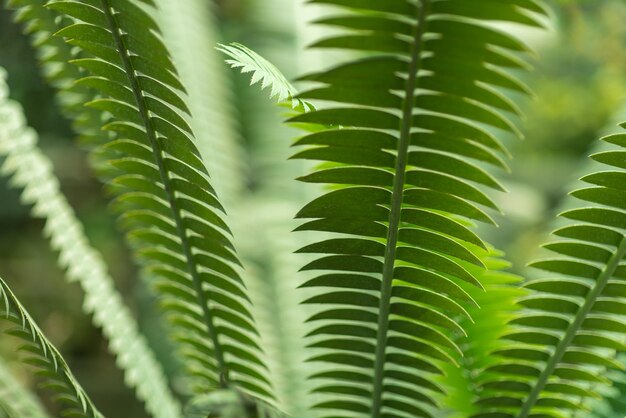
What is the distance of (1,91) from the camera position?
2.96 ft

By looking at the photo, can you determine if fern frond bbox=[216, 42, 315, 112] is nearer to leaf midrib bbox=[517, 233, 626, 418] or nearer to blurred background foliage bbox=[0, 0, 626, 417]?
leaf midrib bbox=[517, 233, 626, 418]

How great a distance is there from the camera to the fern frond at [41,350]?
0.63 m

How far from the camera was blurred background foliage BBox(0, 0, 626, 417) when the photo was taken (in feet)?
6.83

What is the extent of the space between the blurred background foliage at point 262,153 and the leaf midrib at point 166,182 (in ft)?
3.05

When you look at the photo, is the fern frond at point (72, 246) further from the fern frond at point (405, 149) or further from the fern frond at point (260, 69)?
the fern frond at point (260, 69)

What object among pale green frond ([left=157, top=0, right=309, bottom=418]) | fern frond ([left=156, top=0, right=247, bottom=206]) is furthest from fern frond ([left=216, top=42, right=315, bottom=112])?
fern frond ([left=156, top=0, right=247, bottom=206])

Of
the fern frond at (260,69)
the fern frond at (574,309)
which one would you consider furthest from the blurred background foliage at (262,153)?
the fern frond at (260,69)

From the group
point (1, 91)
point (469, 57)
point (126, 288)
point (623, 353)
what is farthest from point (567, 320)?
point (126, 288)

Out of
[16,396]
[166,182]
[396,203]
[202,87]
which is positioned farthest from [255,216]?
[396,203]

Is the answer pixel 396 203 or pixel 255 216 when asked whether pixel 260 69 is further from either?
pixel 255 216

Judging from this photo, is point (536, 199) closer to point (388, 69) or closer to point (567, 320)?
point (567, 320)

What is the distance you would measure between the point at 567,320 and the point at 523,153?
2.61 metres

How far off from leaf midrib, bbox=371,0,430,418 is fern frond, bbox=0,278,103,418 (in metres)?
0.28

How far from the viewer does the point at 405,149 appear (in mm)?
543
